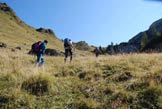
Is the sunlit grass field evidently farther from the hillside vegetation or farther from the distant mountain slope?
the distant mountain slope

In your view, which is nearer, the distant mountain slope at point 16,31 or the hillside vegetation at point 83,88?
the hillside vegetation at point 83,88

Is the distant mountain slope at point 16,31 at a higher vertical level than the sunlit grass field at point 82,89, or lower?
higher

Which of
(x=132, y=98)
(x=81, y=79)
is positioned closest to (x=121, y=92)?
(x=132, y=98)

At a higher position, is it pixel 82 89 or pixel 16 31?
pixel 16 31

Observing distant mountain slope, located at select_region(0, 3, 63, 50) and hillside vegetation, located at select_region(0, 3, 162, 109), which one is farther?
distant mountain slope, located at select_region(0, 3, 63, 50)

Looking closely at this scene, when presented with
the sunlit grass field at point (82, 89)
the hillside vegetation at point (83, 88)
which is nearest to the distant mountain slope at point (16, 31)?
the hillside vegetation at point (83, 88)

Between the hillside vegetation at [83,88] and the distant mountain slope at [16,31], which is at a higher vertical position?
the distant mountain slope at [16,31]

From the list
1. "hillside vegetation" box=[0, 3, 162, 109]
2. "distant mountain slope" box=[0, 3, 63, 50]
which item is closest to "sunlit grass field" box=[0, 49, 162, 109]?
"hillside vegetation" box=[0, 3, 162, 109]

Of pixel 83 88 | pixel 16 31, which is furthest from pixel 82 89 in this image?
pixel 16 31

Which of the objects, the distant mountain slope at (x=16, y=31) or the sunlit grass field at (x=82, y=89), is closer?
the sunlit grass field at (x=82, y=89)

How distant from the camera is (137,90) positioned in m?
13.4

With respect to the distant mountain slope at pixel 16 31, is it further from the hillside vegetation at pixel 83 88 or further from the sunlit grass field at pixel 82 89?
the sunlit grass field at pixel 82 89

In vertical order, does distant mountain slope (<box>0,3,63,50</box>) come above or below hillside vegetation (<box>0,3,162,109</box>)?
above

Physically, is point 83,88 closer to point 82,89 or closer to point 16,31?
point 82,89
